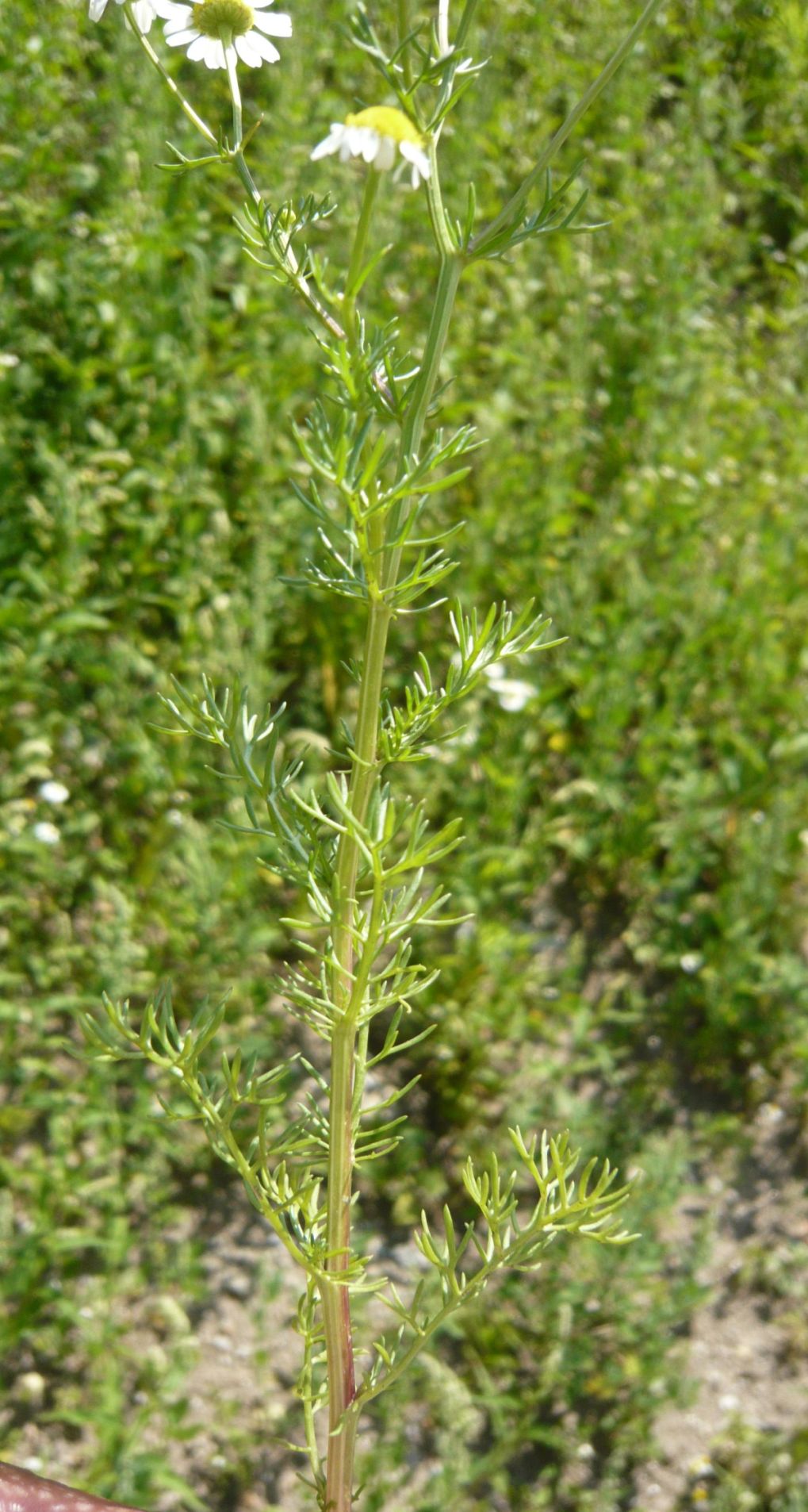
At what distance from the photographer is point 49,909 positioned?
8.48ft

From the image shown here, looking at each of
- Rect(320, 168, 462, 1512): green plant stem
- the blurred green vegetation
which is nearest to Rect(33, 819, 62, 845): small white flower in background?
the blurred green vegetation

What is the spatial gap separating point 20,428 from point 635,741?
149cm

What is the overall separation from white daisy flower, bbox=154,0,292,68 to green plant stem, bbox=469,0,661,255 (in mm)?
197

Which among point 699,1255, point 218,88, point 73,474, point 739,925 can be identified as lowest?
point 699,1255

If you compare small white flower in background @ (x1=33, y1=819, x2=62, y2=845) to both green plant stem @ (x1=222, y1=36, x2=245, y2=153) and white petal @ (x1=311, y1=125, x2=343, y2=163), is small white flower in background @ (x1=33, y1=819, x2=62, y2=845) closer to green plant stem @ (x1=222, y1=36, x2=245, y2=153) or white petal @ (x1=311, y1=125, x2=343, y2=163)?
green plant stem @ (x1=222, y1=36, x2=245, y2=153)

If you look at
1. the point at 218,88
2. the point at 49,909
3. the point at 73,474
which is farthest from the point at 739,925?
the point at 218,88

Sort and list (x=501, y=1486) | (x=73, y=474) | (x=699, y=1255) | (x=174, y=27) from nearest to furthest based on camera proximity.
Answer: (x=174, y=27)
(x=501, y=1486)
(x=699, y=1255)
(x=73, y=474)

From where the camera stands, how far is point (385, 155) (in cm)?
68

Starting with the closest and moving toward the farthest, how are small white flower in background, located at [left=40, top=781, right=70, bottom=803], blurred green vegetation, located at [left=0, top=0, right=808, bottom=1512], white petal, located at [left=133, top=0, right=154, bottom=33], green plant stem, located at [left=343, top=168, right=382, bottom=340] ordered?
green plant stem, located at [left=343, top=168, right=382, bottom=340]
white petal, located at [left=133, top=0, right=154, bottom=33]
blurred green vegetation, located at [left=0, top=0, right=808, bottom=1512]
small white flower in background, located at [left=40, top=781, right=70, bottom=803]

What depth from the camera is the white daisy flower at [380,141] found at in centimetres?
68

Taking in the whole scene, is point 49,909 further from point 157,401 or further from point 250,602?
point 157,401

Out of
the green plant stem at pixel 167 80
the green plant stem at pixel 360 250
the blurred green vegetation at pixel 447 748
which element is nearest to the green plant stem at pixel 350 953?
the green plant stem at pixel 360 250

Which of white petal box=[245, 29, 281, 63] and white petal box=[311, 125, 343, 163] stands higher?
white petal box=[245, 29, 281, 63]

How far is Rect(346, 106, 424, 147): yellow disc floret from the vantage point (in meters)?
0.69
